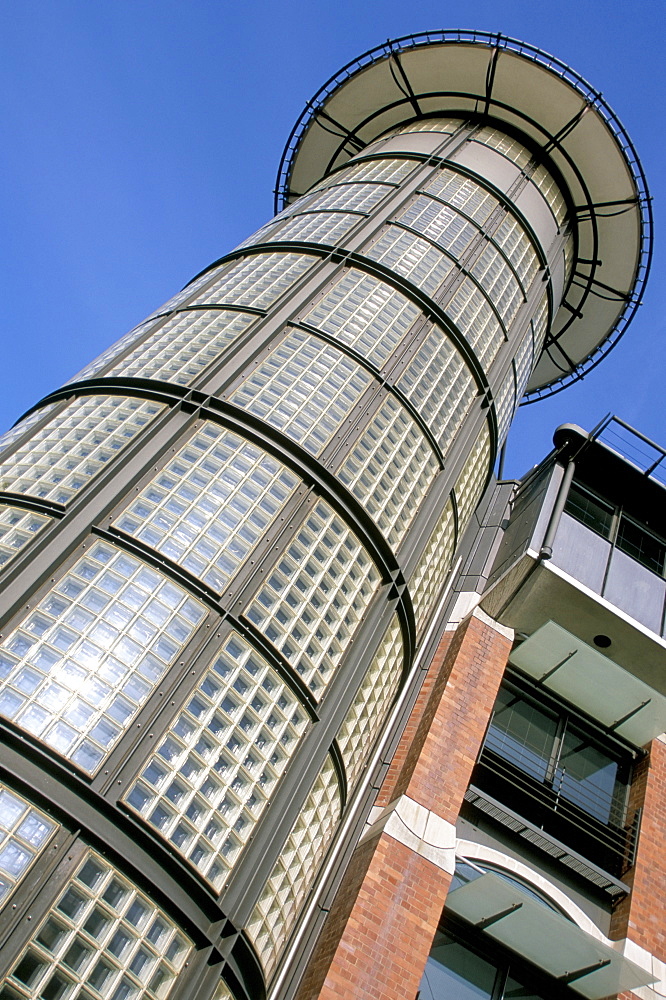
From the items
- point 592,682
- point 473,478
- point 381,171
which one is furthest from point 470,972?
point 381,171

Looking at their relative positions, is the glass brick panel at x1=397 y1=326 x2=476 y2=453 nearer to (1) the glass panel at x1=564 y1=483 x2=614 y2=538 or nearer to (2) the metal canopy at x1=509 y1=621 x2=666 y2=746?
(1) the glass panel at x1=564 y1=483 x2=614 y2=538

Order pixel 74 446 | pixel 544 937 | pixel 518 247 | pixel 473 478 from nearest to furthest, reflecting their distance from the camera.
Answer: pixel 74 446 → pixel 544 937 → pixel 473 478 → pixel 518 247

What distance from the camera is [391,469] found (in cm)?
1277

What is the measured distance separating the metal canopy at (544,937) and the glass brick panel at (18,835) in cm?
631

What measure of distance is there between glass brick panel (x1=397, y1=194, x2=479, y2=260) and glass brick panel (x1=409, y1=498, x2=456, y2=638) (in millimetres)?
5544

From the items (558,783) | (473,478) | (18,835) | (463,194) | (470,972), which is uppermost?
(463,194)

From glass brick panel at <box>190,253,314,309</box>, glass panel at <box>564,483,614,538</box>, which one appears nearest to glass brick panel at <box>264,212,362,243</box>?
glass brick panel at <box>190,253,314,309</box>

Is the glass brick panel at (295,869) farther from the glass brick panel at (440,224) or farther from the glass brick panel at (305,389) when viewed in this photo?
the glass brick panel at (440,224)

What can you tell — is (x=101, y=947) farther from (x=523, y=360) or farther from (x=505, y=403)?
(x=523, y=360)

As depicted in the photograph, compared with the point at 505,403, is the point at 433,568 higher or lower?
lower

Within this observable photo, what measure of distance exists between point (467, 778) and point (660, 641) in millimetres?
4286

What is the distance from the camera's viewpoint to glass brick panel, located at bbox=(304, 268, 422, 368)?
13820 mm

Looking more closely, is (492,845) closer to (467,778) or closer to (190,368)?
(467,778)

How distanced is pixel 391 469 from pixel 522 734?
5.44 metres
